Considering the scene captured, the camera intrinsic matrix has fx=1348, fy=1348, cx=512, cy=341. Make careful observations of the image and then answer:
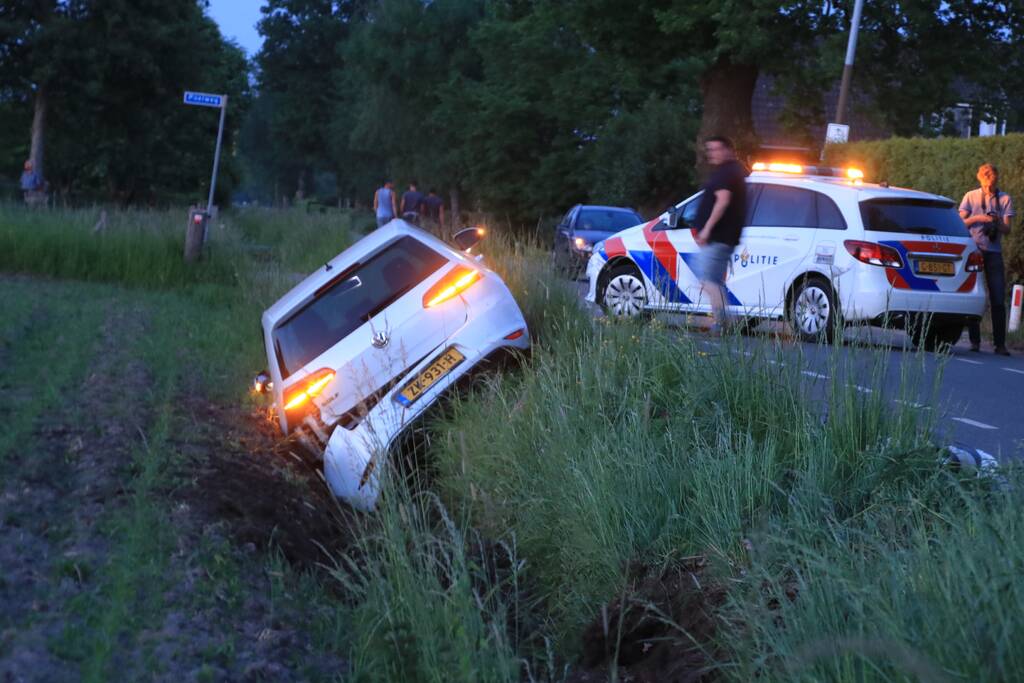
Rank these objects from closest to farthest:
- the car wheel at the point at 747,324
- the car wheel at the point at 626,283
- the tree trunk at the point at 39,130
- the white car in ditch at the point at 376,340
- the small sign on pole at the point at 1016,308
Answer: the car wheel at the point at 747,324 < the white car in ditch at the point at 376,340 < the car wheel at the point at 626,283 < the small sign on pole at the point at 1016,308 < the tree trunk at the point at 39,130

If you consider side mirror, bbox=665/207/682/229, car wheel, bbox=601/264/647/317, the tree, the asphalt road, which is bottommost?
car wheel, bbox=601/264/647/317

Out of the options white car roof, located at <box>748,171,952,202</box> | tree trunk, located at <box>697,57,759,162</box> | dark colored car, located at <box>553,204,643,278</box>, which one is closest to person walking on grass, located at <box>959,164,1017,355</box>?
white car roof, located at <box>748,171,952,202</box>

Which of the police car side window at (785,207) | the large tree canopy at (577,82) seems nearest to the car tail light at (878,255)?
the police car side window at (785,207)

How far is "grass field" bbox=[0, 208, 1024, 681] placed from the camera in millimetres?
3688

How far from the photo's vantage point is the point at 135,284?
19.7 meters

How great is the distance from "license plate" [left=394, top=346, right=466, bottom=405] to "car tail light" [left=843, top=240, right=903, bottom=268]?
6.66 meters

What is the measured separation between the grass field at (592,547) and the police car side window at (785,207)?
582 cm

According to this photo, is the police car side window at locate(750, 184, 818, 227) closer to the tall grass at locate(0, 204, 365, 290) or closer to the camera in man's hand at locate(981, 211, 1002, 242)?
the camera in man's hand at locate(981, 211, 1002, 242)

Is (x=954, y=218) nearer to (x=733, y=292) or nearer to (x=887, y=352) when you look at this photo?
(x=733, y=292)

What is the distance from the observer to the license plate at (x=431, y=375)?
7477 mm

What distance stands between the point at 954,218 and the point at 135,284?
11617mm

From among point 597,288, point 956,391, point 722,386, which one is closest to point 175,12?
point 597,288

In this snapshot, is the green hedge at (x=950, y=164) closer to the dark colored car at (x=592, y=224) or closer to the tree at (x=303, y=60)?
the dark colored car at (x=592, y=224)

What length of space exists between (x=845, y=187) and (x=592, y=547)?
9118mm
